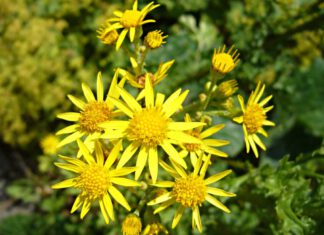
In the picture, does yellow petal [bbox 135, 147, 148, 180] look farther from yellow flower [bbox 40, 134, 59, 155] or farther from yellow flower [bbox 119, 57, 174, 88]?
yellow flower [bbox 40, 134, 59, 155]

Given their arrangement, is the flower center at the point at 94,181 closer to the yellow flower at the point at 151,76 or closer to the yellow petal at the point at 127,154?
the yellow petal at the point at 127,154

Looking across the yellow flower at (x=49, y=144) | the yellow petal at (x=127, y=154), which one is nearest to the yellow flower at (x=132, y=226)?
the yellow petal at (x=127, y=154)

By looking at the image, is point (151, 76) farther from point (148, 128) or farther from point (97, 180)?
point (97, 180)

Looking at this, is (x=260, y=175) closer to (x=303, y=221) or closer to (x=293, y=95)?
(x=303, y=221)

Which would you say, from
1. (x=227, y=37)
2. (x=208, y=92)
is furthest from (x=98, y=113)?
(x=227, y=37)

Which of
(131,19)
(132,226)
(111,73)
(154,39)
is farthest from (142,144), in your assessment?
(111,73)
